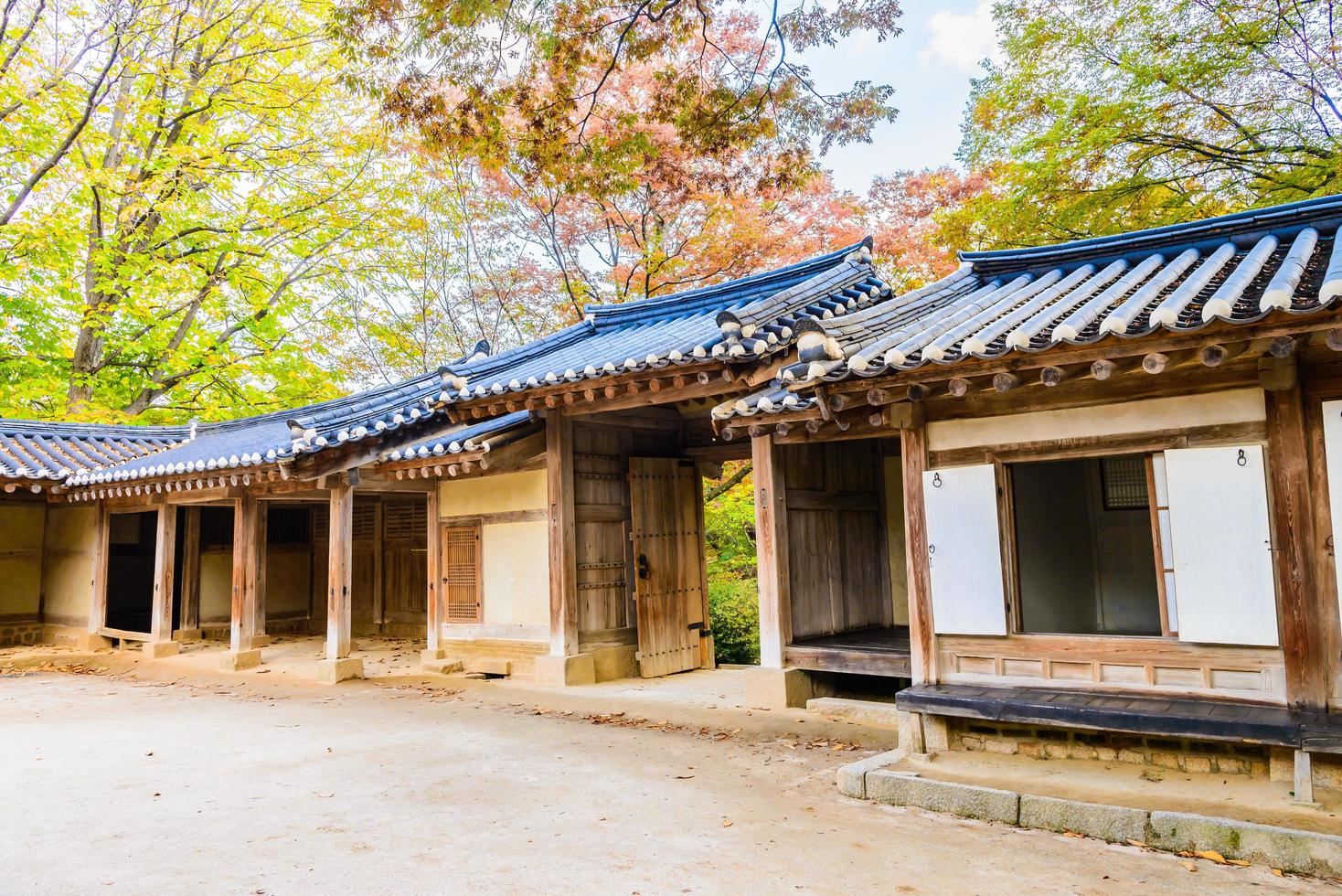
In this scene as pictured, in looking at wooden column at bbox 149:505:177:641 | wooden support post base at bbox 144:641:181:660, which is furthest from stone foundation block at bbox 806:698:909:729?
wooden column at bbox 149:505:177:641

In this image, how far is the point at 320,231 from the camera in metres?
21.6

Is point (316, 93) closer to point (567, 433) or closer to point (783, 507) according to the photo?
point (567, 433)

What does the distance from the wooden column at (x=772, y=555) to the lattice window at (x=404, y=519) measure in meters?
7.78

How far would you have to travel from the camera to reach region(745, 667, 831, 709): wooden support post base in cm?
838

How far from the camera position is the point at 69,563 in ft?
51.9

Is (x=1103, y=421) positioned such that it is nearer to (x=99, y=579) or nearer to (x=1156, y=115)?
(x=1156, y=115)

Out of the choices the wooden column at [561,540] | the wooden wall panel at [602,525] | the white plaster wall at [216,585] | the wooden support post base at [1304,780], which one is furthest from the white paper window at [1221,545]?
the white plaster wall at [216,585]

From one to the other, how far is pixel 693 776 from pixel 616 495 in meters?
5.19

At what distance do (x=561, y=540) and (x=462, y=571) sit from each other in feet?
7.00

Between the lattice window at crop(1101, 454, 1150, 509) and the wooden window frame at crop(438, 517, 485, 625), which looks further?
the wooden window frame at crop(438, 517, 485, 625)

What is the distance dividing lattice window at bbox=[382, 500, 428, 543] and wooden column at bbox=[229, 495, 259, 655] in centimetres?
266

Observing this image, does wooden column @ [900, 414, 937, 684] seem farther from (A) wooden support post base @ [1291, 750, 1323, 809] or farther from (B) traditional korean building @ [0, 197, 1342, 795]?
(A) wooden support post base @ [1291, 750, 1323, 809]

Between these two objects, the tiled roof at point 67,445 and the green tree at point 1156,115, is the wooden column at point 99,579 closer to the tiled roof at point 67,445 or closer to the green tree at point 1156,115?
the tiled roof at point 67,445

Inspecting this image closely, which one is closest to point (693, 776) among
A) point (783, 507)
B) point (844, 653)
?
point (844, 653)
